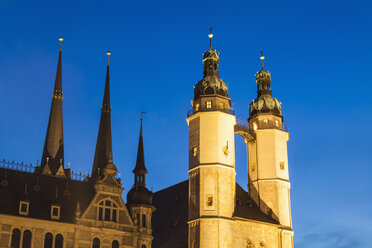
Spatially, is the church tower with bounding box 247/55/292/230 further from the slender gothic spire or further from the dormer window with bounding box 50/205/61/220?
the dormer window with bounding box 50/205/61/220

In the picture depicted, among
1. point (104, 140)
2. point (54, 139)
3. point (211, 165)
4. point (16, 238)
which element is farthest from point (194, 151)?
point (16, 238)

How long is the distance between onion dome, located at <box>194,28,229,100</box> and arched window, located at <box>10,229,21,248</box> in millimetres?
32956

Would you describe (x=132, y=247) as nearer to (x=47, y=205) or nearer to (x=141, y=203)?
(x=141, y=203)

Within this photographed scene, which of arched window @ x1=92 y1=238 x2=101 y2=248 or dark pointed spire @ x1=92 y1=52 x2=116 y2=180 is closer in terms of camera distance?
arched window @ x1=92 y1=238 x2=101 y2=248

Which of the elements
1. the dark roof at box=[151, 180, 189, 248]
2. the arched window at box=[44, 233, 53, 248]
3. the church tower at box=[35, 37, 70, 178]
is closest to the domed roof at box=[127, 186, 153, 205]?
the dark roof at box=[151, 180, 189, 248]

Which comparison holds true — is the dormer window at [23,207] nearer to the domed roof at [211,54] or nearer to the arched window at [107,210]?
the arched window at [107,210]

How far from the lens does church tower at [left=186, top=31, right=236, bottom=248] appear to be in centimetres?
7981

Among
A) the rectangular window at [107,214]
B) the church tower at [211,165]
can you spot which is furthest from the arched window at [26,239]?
the church tower at [211,165]

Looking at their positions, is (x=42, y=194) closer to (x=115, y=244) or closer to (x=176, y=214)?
(x=115, y=244)

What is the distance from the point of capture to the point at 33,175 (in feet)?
256

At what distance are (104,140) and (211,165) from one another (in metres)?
17.7

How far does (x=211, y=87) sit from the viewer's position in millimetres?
88062

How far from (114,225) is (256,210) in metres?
23.6

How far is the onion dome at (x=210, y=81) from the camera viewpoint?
88.1m
